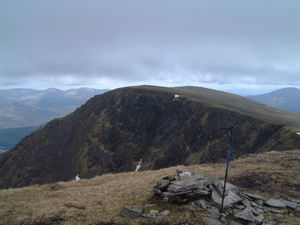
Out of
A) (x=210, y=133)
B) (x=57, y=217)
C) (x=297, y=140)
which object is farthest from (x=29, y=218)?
(x=210, y=133)

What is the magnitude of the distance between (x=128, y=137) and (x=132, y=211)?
402 ft

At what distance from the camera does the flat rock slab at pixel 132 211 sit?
2273cm

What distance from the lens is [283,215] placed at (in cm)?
2339

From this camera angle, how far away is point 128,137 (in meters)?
145

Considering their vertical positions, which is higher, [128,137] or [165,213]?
[165,213]

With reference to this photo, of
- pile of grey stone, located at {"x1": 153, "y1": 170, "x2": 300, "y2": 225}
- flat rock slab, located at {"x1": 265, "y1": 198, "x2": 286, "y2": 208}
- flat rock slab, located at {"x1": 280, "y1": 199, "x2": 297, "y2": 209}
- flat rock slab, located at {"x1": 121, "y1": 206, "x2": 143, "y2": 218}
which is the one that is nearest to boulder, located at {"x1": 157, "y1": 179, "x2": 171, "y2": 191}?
pile of grey stone, located at {"x1": 153, "y1": 170, "x2": 300, "y2": 225}

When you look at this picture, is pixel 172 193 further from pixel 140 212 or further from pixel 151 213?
pixel 140 212

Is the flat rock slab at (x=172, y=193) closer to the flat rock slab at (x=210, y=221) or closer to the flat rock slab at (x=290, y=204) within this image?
the flat rock slab at (x=210, y=221)

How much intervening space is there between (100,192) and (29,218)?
6.35 meters

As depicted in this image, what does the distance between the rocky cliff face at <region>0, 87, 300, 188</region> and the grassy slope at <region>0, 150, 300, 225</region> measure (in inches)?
2618

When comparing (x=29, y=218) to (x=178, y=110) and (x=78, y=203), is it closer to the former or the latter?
(x=78, y=203)

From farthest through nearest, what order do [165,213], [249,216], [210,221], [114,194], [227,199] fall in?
[114,194] → [227,199] → [165,213] → [249,216] → [210,221]

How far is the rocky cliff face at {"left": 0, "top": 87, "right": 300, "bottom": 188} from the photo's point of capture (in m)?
113

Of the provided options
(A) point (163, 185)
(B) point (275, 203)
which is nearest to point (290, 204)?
(B) point (275, 203)
